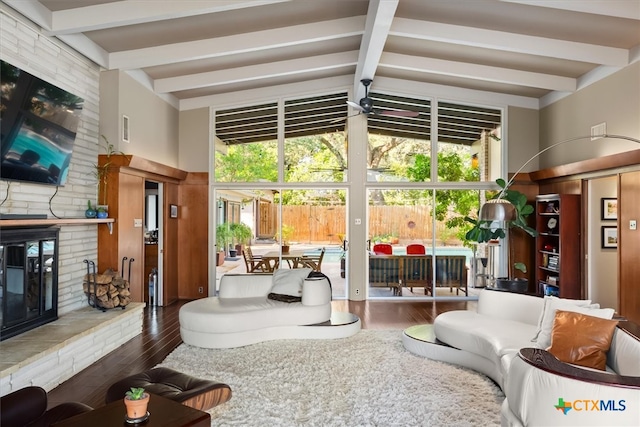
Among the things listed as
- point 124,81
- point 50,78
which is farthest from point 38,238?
point 124,81

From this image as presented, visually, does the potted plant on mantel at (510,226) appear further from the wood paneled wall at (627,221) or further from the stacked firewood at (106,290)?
the stacked firewood at (106,290)

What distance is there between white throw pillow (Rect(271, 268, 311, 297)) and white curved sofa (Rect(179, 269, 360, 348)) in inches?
4.5

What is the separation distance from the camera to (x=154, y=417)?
2.51m

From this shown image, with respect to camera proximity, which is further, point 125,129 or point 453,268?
point 453,268

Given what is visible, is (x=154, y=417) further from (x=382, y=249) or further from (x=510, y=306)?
(x=382, y=249)

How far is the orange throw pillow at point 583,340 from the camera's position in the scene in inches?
129

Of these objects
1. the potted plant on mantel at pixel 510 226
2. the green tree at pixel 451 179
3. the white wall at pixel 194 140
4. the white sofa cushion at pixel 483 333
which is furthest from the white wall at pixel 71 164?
the potted plant on mantel at pixel 510 226

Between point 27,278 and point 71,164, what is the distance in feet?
5.12

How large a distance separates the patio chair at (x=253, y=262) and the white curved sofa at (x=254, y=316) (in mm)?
2391

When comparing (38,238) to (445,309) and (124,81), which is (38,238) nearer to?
(124,81)

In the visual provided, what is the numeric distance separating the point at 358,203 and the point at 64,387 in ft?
18.6

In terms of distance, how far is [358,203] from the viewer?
27.8ft

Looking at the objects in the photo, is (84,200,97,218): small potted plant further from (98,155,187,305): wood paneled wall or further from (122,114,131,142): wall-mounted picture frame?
(122,114,131,142): wall-mounted picture frame

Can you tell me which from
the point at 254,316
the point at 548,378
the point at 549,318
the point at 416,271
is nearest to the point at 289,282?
the point at 254,316
